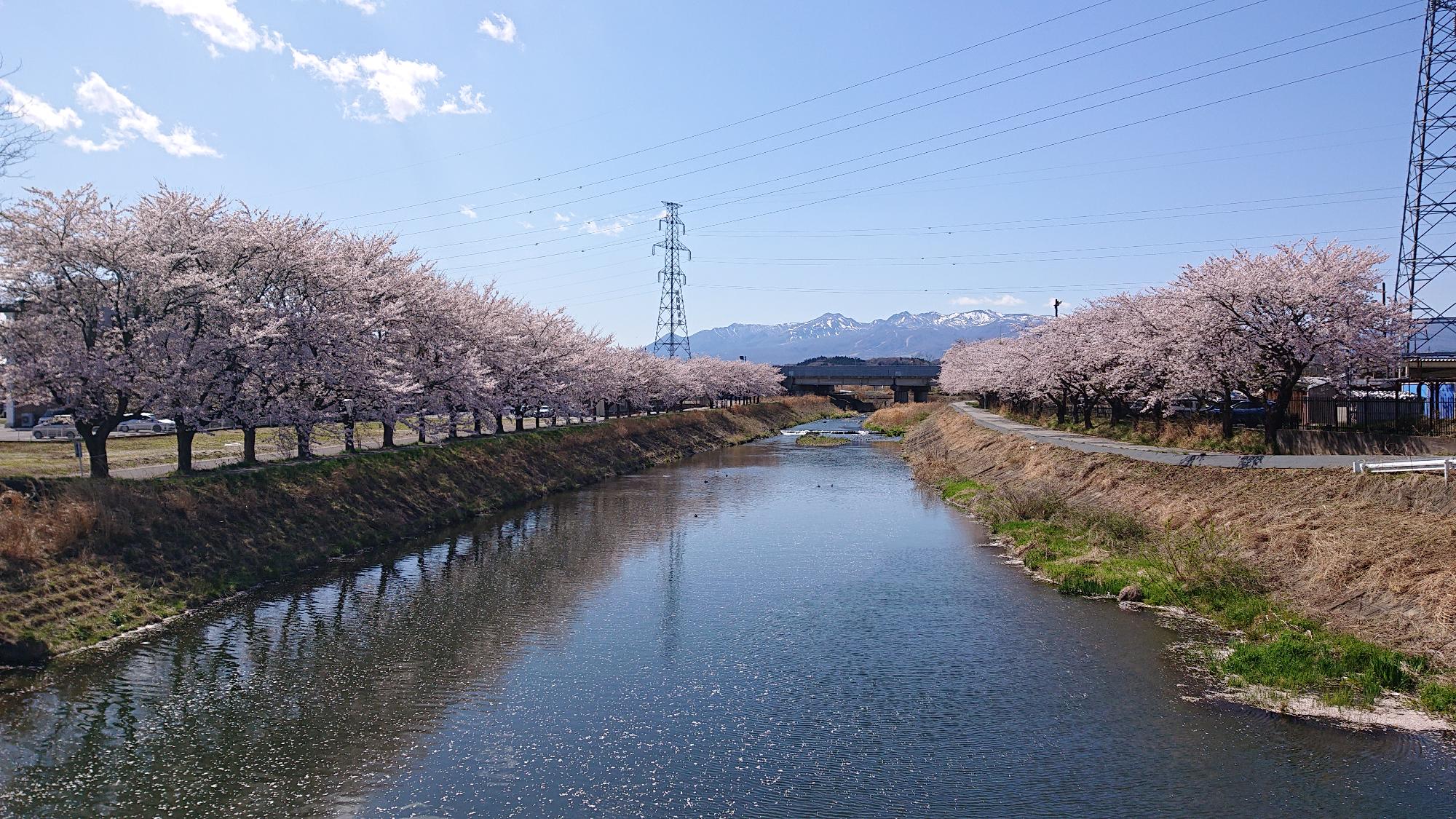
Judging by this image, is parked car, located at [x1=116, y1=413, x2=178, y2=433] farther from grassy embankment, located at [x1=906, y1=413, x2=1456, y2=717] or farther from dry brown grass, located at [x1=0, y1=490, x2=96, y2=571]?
grassy embankment, located at [x1=906, y1=413, x2=1456, y2=717]

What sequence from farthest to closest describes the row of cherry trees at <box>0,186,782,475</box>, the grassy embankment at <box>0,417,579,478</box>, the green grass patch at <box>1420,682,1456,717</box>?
the grassy embankment at <box>0,417,579,478</box>, the row of cherry trees at <box>0,186,782,475</box>, the green grass patch at <box>1420,682,1456,717</box>

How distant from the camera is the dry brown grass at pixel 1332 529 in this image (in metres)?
18.3

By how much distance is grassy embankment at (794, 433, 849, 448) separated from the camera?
83.2m

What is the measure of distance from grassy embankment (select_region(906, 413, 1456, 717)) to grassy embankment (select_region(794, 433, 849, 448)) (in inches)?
1757

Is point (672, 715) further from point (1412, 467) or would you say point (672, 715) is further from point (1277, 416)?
point (1277, 416)

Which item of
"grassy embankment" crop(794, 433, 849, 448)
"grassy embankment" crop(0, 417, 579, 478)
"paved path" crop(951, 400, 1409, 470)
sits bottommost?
"grassy embankment" crop(794, 433, 849, 448)

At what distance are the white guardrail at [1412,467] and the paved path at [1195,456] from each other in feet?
3.17

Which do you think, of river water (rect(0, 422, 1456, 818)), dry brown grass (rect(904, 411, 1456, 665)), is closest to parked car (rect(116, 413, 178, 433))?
river water (rect(0, 422, 1456, 818))

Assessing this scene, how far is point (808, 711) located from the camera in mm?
16906

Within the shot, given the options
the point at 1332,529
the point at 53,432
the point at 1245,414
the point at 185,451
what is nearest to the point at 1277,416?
the point at 1332,529

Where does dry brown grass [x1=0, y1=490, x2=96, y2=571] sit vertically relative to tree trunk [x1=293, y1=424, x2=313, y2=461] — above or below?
below

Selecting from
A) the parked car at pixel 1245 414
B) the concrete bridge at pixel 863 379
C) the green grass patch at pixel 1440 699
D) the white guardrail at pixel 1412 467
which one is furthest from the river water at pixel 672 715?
the concrete bridge at pixel 863 379

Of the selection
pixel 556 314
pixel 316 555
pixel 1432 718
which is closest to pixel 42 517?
pixel 316 555

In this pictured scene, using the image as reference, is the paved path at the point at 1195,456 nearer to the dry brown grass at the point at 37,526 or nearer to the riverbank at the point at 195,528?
A: the riverbank at the point at 195,528
